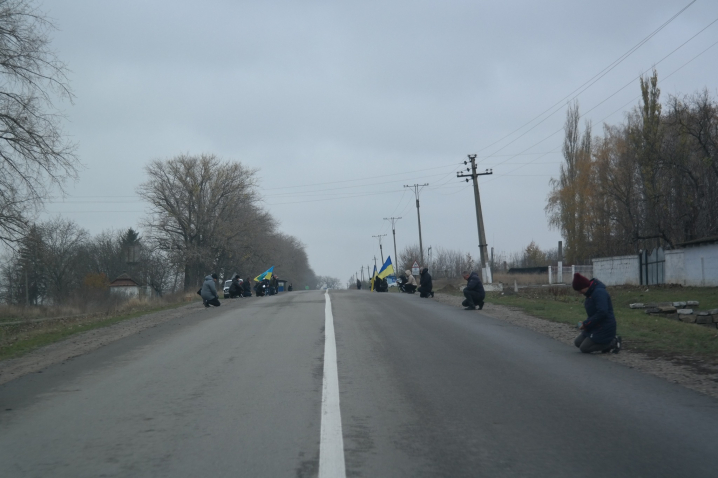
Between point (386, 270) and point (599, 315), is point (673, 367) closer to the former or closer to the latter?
point (599, 315)

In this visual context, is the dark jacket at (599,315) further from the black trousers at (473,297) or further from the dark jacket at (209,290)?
the dark jacket at (209,290)

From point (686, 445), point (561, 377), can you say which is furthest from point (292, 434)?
point (561, 377)

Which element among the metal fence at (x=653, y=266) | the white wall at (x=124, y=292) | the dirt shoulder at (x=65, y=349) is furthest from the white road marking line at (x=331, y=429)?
the white wall at (x=124, y=292)

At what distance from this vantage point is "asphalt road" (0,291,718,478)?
523cm

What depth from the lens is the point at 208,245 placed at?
63156 mm

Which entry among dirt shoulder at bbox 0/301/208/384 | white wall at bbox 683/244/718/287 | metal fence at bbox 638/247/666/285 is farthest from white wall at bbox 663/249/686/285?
dirt shoulder at bbox 0/301/208/384

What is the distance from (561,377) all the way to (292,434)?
15.0 feet

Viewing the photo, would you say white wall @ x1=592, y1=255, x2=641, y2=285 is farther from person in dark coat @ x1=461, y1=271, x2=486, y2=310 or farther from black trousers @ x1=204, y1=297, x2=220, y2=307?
black trousers @ x1=204, y1=297, x2=220, y2=307

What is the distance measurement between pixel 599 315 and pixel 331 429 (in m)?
6.41

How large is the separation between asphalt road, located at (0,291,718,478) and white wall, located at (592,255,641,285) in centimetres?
3172

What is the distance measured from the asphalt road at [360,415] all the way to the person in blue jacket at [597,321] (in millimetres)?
395

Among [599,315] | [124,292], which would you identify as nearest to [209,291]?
[599,315]

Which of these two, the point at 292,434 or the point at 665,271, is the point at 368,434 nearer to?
the point at 292,434

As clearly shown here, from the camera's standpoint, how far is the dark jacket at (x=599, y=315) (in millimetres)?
10805
